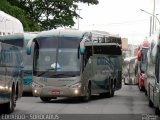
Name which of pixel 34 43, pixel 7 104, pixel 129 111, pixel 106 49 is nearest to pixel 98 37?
pixel 106 49

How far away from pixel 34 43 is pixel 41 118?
9280mm

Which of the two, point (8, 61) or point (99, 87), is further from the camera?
point (99, 87)

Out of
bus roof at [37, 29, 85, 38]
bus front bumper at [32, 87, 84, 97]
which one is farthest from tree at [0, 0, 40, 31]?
bus front bumper at [32, 87, 84, 97]

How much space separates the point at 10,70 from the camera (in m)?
19.8

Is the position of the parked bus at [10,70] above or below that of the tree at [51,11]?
below

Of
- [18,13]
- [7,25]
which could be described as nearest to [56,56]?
[7,25]

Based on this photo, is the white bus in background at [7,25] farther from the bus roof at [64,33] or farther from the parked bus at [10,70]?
the bus roof at [64,33]

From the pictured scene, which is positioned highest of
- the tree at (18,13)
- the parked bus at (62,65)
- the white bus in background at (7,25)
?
the tree at (18,13)

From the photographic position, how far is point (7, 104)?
792 inches

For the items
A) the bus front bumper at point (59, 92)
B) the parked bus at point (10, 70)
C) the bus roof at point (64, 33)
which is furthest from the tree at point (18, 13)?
the parked bus at point (10, 70)

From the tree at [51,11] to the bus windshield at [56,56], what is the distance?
108 feet

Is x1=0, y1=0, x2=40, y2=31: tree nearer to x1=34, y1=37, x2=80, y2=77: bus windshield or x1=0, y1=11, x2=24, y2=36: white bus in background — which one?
x1=34, y1=37, x2=80, y2=77: bus windshield

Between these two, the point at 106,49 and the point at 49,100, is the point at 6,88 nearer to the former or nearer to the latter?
the point at 49,100

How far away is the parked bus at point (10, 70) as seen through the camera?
18625mm
